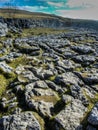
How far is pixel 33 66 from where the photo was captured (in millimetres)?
43719

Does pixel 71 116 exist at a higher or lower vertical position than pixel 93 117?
lower

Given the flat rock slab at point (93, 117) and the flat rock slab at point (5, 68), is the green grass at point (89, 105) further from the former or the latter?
the flat rock slab at point (5, 68)

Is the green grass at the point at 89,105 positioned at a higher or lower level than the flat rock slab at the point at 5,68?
lower

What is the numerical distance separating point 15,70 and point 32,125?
18.4 meters

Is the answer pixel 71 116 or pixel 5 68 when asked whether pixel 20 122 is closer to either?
pixel 71 116

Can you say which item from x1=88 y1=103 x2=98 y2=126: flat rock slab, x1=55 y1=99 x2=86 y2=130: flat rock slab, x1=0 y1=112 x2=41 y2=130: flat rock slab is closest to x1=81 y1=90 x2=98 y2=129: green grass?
x1=55 y1=99 x2=86 y2=130: flat rock slab

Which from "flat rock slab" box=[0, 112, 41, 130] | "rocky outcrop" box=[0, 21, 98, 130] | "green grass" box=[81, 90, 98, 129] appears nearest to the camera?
"flat rock slab" box=[0, 112, 41, 130]

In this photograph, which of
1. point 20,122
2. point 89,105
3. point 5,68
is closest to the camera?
point 20,122

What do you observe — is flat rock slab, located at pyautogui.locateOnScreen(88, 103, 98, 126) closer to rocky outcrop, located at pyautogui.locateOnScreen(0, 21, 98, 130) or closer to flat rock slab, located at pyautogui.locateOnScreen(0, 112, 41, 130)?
rocky outcrop, located at pyautogui.locateOnScreen(0, 21, 98, 130)

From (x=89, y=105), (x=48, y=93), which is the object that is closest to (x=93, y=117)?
(x=89, y=105)

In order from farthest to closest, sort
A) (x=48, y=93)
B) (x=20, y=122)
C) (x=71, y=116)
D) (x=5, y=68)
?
(x=5, y=68) → (x=48, y=93) → (x=71, y=116) → (x=20, y=122)

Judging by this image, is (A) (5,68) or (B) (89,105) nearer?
(B) (89,105)

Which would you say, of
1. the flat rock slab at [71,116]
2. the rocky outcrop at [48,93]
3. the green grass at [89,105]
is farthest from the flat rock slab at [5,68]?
the flat rock slab at [71,116]

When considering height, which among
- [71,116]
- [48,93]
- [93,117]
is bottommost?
[71,116]
